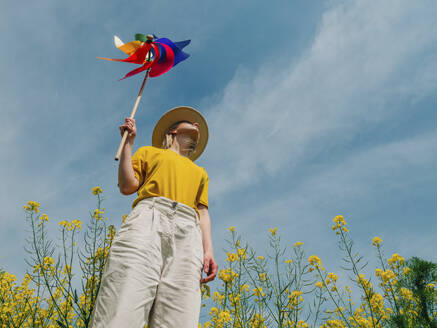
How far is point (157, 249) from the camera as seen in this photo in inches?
56.4

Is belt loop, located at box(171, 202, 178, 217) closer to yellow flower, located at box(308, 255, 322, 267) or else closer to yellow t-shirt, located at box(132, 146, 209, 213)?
yellow t-shirt, located at box(132, 146, 209, 213)

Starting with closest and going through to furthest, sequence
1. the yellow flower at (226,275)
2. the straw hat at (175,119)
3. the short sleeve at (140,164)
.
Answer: the short sleeve at (140,164) → the straw hat at (175,119) → the yellow flower at (226,275)

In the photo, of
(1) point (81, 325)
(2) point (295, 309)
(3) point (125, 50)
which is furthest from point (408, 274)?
(3) point (125, 50)

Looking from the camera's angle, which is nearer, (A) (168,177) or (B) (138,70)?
(A) (168,177)

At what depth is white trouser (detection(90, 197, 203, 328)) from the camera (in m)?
1.23

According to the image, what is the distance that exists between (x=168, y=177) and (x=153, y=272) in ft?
1.78

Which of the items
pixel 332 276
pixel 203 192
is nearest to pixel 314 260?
pixel 332 276

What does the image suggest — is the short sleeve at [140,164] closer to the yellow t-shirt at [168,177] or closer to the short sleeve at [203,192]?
the yellow t-shirt at [168,177]

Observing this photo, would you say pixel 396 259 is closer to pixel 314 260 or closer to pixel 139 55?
pixel 314 260

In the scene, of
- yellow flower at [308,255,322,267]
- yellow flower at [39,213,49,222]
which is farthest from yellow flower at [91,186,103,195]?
yellow flower at [308,255,322,267]

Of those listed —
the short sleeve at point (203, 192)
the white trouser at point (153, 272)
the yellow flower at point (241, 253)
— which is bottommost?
the white trouser at point (153, 272)

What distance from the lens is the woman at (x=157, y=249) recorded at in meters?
1.26

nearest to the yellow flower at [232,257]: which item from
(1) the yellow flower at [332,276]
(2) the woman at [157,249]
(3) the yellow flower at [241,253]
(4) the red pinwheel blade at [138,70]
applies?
(3) the yellow flower at [241,253]

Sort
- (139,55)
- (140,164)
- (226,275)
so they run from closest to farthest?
(140,164) → (139,55) → (226,275)
